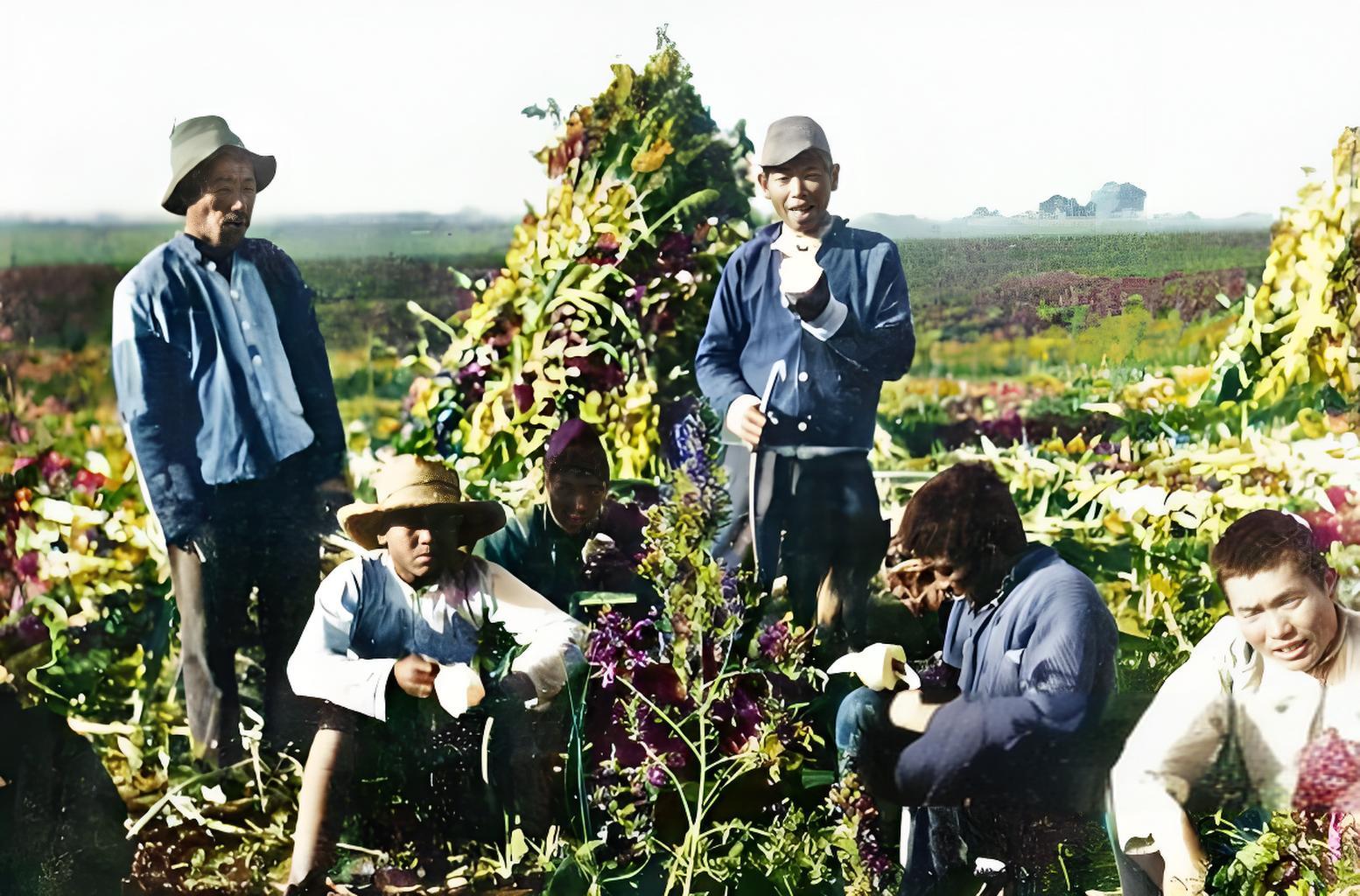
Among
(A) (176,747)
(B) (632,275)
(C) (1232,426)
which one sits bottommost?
(A) (176,747)

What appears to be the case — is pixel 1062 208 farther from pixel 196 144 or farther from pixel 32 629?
pixel 32 629

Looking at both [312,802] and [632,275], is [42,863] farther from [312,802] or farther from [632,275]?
[632,275]

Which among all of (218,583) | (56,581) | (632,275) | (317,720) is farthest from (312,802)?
(632,275)

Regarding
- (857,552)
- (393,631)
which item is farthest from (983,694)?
(393,631)

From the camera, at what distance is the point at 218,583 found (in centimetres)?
401

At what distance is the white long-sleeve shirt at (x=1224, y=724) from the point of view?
388cm

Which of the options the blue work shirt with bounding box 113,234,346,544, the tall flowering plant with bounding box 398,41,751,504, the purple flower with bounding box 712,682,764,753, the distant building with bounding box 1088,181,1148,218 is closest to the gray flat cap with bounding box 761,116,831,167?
the tall flowering plant with bounding box 398,41,751,504

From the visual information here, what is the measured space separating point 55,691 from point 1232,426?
3.08 metres

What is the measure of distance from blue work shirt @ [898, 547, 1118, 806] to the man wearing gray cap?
0.93 feet

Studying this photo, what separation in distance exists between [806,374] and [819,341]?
9cm

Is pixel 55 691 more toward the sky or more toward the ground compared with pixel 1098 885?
more toward the sky

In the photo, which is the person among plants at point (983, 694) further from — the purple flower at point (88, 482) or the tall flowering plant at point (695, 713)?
the purple flower at point (88, 482)

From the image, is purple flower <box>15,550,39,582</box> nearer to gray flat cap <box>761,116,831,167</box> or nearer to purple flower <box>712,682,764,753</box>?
purple flower <box>712,682,764,753</box>

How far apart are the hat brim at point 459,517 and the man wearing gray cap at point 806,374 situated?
575 millimetres
